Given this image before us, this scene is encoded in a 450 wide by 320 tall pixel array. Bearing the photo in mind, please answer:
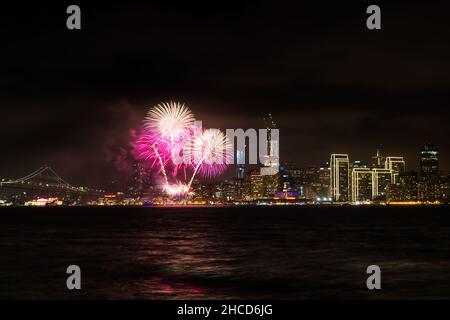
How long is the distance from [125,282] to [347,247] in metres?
25.6

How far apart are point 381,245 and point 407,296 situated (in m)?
28.6

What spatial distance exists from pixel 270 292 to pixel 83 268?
14187 mm

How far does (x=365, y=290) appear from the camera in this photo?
27609mm

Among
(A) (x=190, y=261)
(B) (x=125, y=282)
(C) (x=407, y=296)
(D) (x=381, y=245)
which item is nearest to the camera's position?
(C) (x=407, y=296)

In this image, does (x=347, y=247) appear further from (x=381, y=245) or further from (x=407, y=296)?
(x=407, y=296)

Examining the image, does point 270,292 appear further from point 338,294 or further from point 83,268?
point 83,268

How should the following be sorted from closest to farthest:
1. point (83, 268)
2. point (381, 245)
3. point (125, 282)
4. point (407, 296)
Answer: point (407, 296) < point (125, 282) < point (83, 268) < point (381, 245)

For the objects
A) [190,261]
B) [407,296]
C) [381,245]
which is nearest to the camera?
[407,296]
